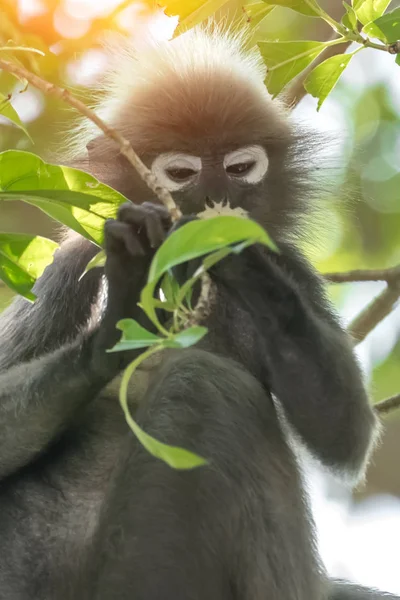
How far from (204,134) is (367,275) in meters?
0.98

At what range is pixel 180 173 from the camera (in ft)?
9.98

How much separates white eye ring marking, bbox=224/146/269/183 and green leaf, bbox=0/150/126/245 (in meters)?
0.97

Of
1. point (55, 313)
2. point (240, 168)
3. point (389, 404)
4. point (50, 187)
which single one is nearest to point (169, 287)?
point (50, 187)

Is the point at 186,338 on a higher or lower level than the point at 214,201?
higher

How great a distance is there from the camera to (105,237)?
2.35m

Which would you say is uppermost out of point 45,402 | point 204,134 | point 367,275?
point 204,134

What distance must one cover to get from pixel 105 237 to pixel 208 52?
1.40 m

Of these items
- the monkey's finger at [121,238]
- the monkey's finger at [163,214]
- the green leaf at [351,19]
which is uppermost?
the green leaf at [351,19]

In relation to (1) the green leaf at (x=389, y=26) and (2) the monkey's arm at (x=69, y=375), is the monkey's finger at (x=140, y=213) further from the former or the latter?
(1) the green leaf at (x=389, y=26)

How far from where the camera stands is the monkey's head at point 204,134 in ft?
9.95

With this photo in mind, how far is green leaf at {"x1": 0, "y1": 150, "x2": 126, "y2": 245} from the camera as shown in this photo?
6.57 feet

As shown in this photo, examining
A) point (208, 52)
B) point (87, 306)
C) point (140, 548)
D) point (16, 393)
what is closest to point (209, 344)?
point (87, 306)

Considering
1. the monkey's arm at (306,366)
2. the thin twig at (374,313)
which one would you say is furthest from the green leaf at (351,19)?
the thin twig at (374,313)

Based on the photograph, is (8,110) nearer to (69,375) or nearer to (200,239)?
(69,375)
